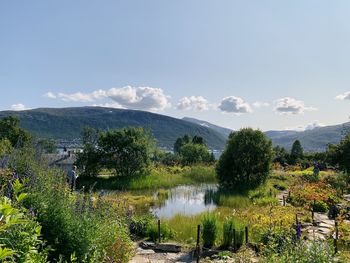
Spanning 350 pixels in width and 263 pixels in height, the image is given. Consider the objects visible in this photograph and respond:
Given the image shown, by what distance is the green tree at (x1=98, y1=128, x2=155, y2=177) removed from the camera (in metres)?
22.5

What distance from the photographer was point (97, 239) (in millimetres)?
5289

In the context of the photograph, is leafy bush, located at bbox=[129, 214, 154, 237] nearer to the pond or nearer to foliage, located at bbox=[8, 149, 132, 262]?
the pond

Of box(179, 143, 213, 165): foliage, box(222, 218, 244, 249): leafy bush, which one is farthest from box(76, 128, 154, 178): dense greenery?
box(222, 218, 244, 249): leafy bush

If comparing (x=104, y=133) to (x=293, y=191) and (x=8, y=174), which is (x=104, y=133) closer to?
(x=293, y=191)

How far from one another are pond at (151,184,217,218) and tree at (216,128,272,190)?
1756mm

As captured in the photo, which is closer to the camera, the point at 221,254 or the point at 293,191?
the point at 221,254

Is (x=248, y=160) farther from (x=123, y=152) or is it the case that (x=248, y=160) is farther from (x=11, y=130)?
(x=11, y=130)

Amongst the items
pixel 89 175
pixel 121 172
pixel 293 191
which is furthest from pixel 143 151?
pixel 293 191

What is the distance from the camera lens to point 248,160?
18344mm

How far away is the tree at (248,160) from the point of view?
60.1 ft

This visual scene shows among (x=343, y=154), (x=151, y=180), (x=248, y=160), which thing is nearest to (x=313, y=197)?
(x=248, y=160)

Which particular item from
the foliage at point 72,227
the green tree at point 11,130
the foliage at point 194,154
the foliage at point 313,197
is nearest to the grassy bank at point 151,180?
the foliage at point 313,197

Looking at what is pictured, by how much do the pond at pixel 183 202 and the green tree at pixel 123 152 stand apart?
143 inches

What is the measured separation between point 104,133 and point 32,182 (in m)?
17.1
